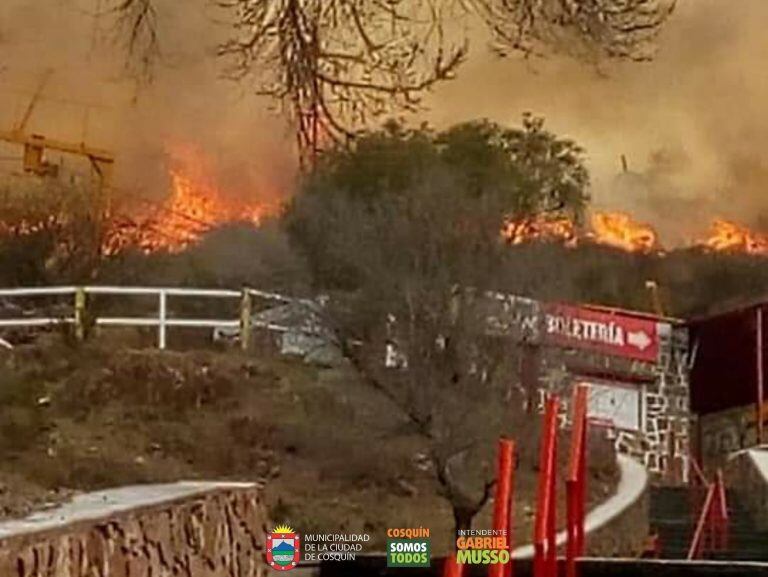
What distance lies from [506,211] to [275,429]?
1130mm

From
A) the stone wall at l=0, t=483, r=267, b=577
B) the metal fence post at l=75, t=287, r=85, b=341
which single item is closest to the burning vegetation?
the metal fence post at l=75, t=287, r=85, b=341

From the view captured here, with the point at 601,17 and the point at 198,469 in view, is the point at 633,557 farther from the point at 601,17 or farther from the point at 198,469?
the point at 601,17

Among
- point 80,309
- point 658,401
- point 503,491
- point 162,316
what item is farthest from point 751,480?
point 503,491

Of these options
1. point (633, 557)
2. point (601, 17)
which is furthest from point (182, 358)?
point (601, 17)

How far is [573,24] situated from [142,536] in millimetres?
2079

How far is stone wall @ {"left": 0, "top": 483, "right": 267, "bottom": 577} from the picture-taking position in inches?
91.4

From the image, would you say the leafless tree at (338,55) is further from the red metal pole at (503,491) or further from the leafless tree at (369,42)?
the red metal pole at (503,491)

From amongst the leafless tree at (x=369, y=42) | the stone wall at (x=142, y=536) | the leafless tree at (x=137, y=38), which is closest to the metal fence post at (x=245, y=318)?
the leafless tree at (x=369, y=42)

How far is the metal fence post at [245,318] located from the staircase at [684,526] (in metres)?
1.56

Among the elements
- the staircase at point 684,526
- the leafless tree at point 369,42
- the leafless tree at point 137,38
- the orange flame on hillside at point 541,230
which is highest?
the leafless tree at point 137,38

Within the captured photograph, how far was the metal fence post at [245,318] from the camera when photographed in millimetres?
5645

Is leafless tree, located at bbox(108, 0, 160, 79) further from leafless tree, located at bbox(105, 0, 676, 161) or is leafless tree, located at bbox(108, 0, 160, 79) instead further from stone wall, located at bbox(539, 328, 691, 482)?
stone wall, located at bbox(539, 328, 691, 482)

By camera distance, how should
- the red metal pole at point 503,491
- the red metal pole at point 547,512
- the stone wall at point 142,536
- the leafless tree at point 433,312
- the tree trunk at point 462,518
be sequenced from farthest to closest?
1. the leafless tree at point 433,312
2. the tree trunk at point 462,518
3. the red metal pole at point 547,512
4. the red metal pole at point 503,491
5. the stone wall at point 142,536

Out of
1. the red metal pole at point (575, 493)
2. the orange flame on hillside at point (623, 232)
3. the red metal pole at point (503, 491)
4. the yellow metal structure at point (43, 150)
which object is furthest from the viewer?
the orange flame on hillside at point (623, 232)
